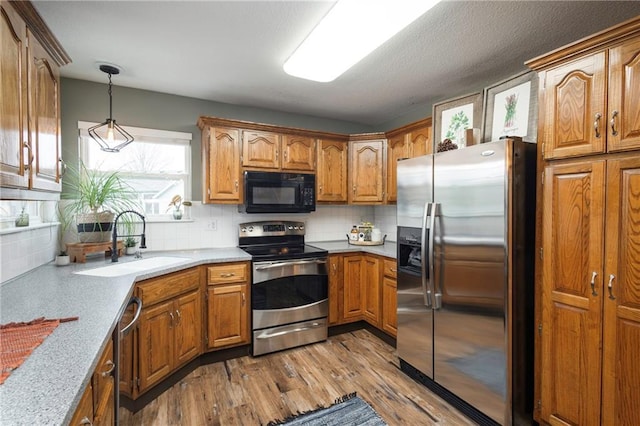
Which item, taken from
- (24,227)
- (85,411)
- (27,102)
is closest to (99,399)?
(85,411)

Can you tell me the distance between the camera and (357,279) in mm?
3305

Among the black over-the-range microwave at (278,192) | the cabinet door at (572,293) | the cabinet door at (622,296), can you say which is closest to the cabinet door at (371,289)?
the black over-the-range microwave at (278,192)

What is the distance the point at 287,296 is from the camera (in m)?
2.94

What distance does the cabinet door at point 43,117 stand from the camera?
4.53 feet

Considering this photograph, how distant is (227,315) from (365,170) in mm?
2133

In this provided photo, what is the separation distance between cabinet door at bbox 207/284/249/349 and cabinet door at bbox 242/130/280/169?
4.04 ft

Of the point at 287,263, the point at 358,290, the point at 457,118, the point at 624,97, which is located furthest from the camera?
the point at 358,290

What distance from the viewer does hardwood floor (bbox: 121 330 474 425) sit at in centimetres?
201

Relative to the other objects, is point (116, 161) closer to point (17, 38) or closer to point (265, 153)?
point (265, 153)

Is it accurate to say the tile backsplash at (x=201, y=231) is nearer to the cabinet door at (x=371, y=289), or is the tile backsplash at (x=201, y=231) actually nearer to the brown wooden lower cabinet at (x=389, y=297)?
the cabinet door at (x=371, y=289)

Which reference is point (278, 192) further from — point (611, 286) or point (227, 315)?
point (611, 286)

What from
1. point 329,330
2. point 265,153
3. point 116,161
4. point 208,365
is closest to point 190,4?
point 265,153

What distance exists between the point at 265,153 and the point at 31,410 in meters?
2.68

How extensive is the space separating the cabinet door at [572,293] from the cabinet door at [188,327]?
2.44 metres
